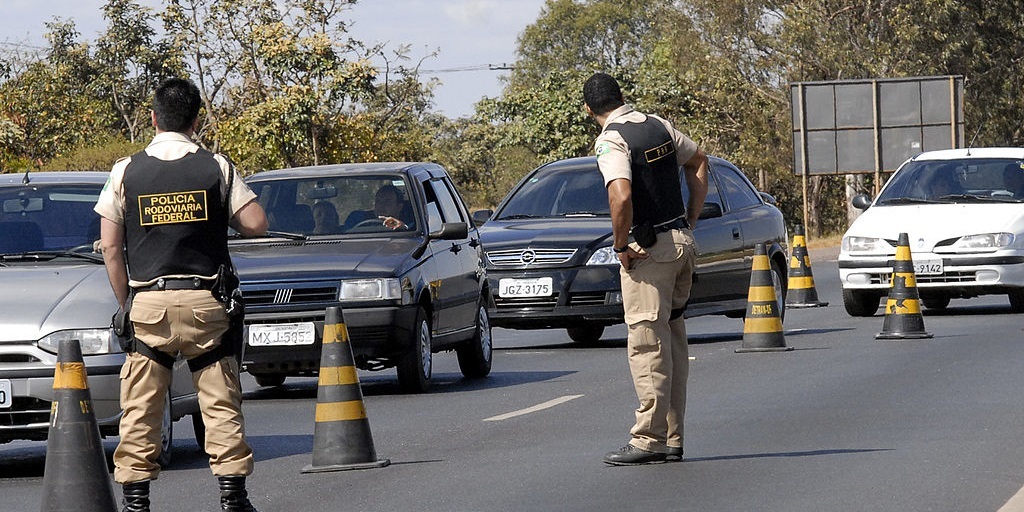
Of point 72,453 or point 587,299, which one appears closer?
point 72,453

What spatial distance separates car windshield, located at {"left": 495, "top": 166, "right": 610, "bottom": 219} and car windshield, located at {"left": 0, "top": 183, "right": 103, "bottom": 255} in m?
7.36

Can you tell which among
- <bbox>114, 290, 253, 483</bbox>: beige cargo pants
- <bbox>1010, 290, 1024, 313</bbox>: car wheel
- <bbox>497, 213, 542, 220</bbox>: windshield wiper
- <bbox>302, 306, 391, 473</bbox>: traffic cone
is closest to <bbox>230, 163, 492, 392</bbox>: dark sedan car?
<bbox>497, 213, 542, 220</bbox>: windshield wiper

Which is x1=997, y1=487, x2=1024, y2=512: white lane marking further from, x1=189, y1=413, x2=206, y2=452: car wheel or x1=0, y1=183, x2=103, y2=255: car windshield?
x1=0, y1=183, x2=103, y2=255: car windshield

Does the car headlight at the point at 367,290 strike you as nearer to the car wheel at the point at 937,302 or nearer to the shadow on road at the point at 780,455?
the shadow on road at the point at 780,455

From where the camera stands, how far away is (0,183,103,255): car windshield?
9969 millimetres

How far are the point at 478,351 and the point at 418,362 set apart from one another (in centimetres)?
146

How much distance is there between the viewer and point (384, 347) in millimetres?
12352

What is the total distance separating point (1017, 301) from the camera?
1902 cm

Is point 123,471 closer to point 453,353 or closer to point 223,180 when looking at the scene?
point 223,180

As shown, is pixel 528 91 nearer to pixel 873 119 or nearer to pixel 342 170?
pixel 873 119

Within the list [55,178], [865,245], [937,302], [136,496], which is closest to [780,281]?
[865,245]

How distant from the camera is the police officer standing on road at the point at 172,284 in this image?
22.8 feet

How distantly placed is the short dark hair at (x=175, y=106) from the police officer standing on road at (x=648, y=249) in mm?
2269

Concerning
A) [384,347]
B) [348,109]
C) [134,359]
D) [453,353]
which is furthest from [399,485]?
[348,109]
